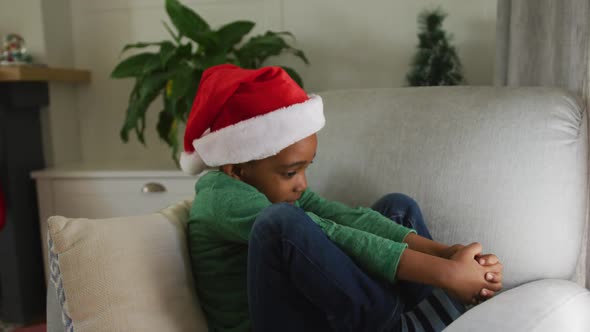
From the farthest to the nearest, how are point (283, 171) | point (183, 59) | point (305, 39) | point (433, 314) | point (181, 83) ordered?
point (305, 39) → point (183, 59) → point (181, 83) → point (283, 171) → point (433, 314)

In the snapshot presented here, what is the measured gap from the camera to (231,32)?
1.87 metres

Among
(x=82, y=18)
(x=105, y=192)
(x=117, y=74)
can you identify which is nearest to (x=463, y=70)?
(x=117, y=74)

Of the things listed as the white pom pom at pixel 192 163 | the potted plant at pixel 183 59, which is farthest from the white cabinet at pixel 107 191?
the white pom pom at pixel 192 163

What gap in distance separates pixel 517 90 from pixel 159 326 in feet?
2.97

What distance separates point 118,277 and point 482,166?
0.76 metres

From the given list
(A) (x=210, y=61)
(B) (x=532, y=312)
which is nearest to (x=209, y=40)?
(A) (x=210, y=61)

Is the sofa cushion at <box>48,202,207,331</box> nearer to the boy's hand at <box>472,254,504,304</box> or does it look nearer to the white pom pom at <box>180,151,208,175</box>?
Answer: the white pom pom at <box>180,151,208,175</box>

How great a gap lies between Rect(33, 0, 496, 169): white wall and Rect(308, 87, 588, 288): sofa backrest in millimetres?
844

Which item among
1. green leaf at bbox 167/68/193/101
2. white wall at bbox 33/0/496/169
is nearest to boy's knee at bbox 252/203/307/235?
green leaf at bbox 167/68/193/101

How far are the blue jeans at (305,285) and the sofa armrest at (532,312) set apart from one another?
0.13 m

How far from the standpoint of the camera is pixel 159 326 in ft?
3.01

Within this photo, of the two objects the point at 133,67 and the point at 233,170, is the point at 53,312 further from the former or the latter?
the point at 133,67

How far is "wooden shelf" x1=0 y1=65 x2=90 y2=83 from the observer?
1853 millimetres

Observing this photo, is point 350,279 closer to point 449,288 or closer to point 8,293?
point 449,288
